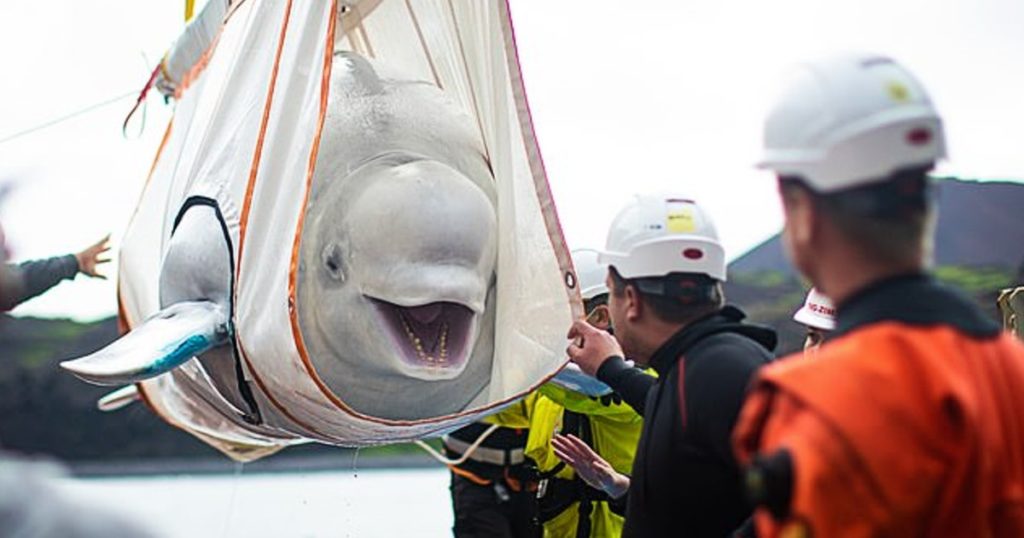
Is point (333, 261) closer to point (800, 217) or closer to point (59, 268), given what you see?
point (59, 268)

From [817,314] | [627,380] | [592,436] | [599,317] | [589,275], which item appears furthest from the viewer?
[589,275]

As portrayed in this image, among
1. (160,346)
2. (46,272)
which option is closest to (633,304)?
(160,346)

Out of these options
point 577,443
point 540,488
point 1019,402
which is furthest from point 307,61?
point 1019,402

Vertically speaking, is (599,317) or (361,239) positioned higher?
(361,239)

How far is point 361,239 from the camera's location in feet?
12.4

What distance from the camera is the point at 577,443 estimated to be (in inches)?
149

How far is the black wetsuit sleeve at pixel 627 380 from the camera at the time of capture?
10.2 feet

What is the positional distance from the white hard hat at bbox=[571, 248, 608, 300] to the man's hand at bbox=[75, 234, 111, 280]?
2.10m

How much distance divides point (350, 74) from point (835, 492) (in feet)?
9.02

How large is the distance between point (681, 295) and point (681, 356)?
0.56 ft

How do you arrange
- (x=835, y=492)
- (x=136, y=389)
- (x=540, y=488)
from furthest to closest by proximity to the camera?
(x=136, y=389)
(x=540, y=488)
(x=835, y=492)

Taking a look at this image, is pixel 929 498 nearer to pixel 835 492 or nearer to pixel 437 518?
pixel 835 492

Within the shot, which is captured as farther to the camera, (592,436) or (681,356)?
(592,436)

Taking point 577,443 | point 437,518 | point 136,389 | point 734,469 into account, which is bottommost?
point 437,518
